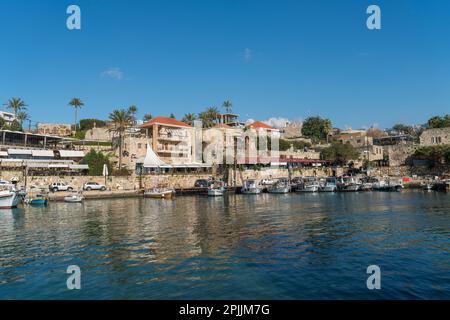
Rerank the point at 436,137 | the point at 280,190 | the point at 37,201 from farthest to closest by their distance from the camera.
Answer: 1. the point at 436,137
2. the point at 280,190
3. the point at 37,201

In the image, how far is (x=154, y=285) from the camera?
11266 mm

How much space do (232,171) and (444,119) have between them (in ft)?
194

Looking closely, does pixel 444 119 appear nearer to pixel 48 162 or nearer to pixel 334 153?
pixel 334 153

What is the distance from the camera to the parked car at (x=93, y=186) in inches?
1977

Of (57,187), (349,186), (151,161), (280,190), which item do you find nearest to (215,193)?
(280,190)

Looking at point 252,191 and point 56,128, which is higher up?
point 56,128

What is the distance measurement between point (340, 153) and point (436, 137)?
19797mm

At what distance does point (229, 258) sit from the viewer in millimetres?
14359

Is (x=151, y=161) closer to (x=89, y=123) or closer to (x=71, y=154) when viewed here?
(x=71, y=154)

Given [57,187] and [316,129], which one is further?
[316,129]

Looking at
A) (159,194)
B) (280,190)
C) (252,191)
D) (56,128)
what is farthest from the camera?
(56,128)

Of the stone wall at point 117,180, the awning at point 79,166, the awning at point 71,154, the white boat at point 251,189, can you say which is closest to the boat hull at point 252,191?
the white boat at point 251,189

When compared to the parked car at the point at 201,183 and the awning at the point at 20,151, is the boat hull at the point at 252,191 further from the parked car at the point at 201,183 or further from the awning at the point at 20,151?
the awning at the point at 20,151
